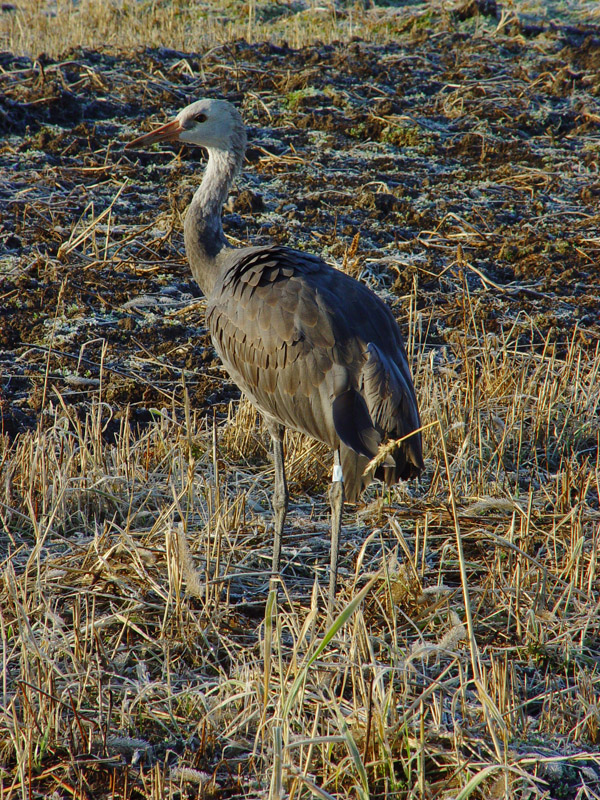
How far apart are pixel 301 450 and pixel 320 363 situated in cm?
141

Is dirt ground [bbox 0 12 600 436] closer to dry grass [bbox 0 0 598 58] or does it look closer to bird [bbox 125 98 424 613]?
dry grass [bbox 0 0 598 58]

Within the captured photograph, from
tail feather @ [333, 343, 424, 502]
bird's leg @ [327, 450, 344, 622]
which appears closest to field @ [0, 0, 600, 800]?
bird's leg @ [327, 450, 344, 622]

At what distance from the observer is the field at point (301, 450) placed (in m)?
3.07

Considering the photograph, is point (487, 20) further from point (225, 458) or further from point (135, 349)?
point (225, 458)

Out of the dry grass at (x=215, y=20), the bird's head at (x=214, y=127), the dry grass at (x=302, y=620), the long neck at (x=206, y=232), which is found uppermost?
the bird's head at (x=214, y=127)

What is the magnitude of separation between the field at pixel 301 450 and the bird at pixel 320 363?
364mm

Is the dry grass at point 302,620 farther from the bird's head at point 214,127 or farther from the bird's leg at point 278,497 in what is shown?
the bird's head at point 214,127

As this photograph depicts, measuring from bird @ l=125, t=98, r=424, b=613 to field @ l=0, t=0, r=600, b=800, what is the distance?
0.36 meters

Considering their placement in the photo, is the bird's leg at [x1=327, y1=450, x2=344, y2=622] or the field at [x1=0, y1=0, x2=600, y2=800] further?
the bird's leg at [x1=327, y1=450, x2=344, y2=622]

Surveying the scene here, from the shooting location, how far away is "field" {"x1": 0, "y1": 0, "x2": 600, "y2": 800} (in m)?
3.07

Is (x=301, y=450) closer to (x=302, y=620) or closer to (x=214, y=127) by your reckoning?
(x=302, y=620)

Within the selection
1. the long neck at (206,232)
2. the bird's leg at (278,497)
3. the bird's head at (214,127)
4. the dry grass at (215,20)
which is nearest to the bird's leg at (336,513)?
the bird's leg at (278,497)

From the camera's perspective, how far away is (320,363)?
4.04 m

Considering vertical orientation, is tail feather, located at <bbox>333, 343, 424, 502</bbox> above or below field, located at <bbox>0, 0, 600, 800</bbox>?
above
